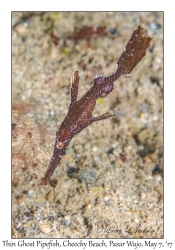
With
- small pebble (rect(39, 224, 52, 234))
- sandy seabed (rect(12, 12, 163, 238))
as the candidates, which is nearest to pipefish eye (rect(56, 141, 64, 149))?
sandy seabed (rect(12, 12, 163, 238))

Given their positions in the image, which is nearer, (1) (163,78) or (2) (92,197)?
(2) (92,197)

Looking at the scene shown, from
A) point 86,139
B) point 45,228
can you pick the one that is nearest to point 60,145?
point 45,228

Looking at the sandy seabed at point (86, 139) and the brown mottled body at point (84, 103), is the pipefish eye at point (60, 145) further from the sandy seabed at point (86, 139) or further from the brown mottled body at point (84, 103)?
the sandy seabed at point (86, 139)

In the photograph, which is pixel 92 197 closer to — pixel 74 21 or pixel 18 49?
pixel 18 49

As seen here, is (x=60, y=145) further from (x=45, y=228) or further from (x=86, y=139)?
(x=86, y=139)

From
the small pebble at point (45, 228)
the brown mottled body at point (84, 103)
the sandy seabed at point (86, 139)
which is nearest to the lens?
the brown mottled body at point (84, 103)

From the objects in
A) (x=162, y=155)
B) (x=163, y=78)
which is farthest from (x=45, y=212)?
(x=163, y=78)

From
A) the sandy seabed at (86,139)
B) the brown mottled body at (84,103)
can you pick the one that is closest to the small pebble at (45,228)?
the sandy seabed at (86,139)

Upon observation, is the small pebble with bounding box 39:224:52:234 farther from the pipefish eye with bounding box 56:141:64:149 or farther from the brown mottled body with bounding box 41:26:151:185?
the pipefish eye with bounding box 56:141:64:149

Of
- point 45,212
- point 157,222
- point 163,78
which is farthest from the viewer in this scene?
point 163,78

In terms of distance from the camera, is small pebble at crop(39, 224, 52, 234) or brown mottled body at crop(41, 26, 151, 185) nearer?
brown mottled body at crop(41, 26, 151, 185)

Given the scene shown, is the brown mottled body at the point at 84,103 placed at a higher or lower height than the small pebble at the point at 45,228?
higher
